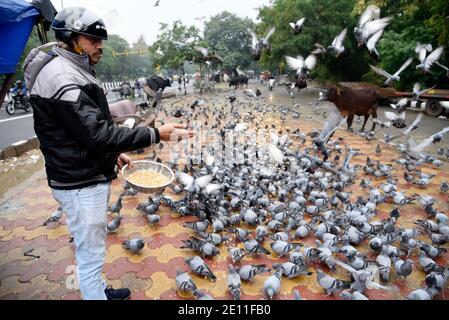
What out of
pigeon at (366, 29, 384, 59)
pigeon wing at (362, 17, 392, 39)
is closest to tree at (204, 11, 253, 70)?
pigeon wing at (362, 17, 392, 39)

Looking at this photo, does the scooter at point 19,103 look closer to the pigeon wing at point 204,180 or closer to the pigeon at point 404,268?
the pigeon wing at point 204,180

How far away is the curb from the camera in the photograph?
741 cm

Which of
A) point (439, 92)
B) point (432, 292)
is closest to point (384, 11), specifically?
point (439, 92)

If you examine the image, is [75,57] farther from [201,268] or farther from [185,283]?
[201,268]

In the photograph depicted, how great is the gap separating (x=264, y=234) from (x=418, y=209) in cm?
287

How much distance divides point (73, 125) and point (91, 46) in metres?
0.65

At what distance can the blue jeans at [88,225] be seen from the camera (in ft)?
7.07

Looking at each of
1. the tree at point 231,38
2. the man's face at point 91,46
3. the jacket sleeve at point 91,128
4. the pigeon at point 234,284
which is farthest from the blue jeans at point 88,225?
the tree at point 231,38

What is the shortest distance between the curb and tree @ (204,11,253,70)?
3334 cm

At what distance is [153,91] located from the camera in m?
17.8

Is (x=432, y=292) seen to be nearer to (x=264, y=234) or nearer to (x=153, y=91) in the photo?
(x=264, y=234)

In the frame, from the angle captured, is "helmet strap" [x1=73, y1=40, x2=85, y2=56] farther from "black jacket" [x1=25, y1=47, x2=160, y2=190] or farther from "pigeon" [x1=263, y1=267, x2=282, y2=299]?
"pigeon" [x1=263, y1=267, x2=282, y2=299]
